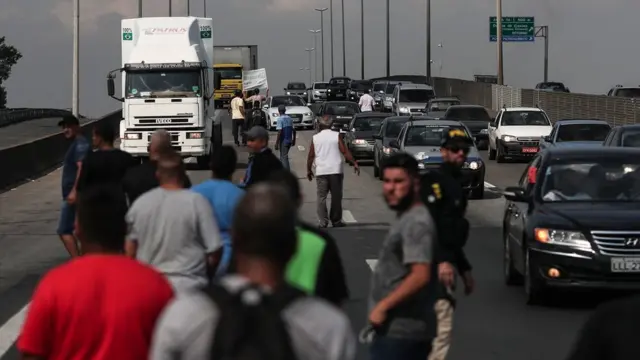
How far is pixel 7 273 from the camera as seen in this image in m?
14.8

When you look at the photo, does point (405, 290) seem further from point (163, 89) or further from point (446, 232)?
point (163, 89)

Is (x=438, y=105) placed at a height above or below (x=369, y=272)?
above

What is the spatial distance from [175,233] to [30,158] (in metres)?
24.7

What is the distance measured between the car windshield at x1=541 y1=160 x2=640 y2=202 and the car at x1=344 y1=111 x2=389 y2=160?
70.0ft

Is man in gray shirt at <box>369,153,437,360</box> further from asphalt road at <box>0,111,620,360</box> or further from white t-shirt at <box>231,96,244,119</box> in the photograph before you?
white t-shirt at <box>231,96,244,119</box>

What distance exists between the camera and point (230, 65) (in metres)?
67.6

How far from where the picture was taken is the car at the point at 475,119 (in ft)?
136

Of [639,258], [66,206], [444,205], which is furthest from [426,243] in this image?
[66,206]

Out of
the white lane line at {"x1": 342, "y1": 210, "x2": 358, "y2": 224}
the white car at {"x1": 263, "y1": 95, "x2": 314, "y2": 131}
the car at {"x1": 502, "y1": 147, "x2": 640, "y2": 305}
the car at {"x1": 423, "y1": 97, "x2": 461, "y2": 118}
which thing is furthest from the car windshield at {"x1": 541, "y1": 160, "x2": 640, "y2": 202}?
the white car at {"x1": 263, "y1": 95, "x2": 314, "y2": 131}

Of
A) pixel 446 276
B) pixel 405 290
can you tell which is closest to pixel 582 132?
pixel 446 276

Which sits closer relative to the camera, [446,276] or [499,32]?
[446,276]

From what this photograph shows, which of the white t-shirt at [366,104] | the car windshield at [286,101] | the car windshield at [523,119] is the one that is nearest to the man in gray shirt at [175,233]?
the car windshield at [523,119]

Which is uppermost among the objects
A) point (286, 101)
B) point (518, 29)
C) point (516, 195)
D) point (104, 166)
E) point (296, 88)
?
point (518, 29)

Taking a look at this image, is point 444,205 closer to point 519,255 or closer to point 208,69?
point 519,255
